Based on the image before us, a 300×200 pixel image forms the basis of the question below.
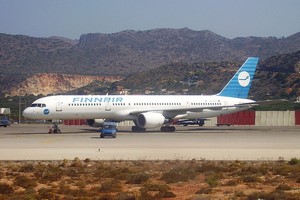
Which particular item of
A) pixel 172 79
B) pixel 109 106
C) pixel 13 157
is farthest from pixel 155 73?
pixel 13 157

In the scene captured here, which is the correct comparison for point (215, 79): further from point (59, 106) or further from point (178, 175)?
point (178, 175)

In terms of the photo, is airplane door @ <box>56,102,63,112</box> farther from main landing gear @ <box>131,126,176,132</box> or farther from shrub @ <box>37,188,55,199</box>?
shrub @ <box>37,188,55,199</box>

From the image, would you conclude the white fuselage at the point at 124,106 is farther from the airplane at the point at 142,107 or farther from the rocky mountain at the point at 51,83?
the rocky mountain at the point at 51,83

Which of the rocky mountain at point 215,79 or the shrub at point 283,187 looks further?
the rocky mountain at point 215,79

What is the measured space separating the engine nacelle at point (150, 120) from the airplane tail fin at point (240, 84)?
1201cm

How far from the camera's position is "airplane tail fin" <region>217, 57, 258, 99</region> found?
6719 cm

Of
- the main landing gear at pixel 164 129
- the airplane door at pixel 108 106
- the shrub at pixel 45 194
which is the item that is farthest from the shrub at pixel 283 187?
the main landing gear at pixel 164 129

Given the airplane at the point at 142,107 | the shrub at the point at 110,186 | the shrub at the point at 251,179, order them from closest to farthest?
the shrub at the point at 110,186, the shrub at the point at 251,179, the airplane at the point at 142,107

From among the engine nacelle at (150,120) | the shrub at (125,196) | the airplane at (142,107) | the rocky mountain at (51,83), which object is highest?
the rocky mountain at (51,83)

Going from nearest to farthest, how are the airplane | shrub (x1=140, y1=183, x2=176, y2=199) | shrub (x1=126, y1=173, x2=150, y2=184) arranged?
1. shrub (x1=140, y1=183, x2=176, y2=199)
2. shrub (x1=126, y1=173, x2=150, y2=184)
3. the airplane

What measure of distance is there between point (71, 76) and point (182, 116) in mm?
131682

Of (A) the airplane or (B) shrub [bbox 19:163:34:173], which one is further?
(A) the airplane

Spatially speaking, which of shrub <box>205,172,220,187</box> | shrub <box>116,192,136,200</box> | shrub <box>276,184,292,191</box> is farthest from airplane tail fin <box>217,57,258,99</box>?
shrub <box>116,192,136,200</box>

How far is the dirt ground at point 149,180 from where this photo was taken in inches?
697
